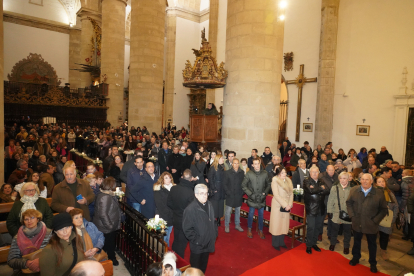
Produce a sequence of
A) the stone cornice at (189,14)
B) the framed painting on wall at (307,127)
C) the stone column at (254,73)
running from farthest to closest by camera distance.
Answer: the stone cornice at (189,14), the framed painting on wall at (307,127), the stone column at (254,73)

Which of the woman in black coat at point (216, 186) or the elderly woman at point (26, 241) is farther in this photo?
the woman in black coat at point (216, 186)

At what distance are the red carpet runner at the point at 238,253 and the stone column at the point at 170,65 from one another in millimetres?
20113

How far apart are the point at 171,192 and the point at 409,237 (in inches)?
221

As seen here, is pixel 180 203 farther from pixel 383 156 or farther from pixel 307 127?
pixel 307 127

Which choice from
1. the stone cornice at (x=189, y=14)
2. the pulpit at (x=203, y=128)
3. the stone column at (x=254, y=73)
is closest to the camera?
the stone column at (x=254, y=73)

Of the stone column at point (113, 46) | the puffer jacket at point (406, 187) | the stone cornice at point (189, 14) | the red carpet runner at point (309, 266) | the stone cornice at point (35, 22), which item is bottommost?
the red carpet runner at point (309, 266)

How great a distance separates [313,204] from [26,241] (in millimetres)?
4823

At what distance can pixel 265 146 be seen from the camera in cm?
842

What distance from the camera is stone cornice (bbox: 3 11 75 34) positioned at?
24472mm

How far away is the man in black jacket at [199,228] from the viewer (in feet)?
11.8

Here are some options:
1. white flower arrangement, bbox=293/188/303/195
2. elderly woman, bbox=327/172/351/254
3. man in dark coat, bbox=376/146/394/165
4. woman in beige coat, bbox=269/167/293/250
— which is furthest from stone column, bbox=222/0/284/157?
man in dark coat, bbox=376/146/394/165

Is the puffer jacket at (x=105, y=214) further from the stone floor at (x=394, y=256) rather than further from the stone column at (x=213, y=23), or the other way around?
the stone column at (x=213, y=23)

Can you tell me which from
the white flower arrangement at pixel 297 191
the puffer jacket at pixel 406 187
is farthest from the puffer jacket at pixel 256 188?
the puffer jacket at pixel 406 187

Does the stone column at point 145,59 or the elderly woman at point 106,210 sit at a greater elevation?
the stone column at point 145,59
